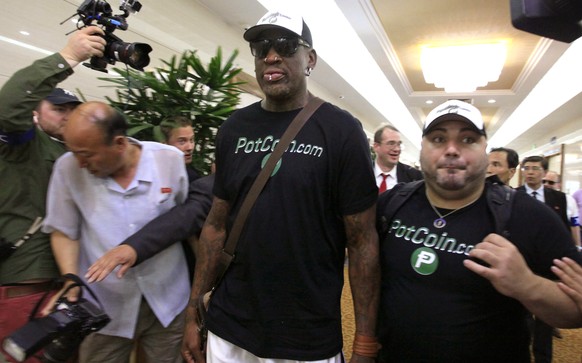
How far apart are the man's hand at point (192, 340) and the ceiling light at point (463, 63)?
5439 mm

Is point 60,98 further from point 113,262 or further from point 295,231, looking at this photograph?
point 295,231

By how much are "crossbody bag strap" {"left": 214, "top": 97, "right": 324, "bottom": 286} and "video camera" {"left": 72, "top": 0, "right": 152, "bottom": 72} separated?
95cm

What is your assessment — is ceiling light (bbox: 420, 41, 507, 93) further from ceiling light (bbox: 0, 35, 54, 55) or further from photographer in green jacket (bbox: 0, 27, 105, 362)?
photographer in green jacket (bbox: 0, 27, 105, 362)

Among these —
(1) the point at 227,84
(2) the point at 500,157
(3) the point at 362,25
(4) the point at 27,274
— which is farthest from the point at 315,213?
(3) the point at 362,25

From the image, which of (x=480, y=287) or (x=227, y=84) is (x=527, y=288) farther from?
(x=227, y=84)

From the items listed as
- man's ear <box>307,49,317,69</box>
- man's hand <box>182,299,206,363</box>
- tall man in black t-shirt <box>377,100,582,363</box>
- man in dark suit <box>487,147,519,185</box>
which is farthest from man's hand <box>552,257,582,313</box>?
man in dark suit <box>487,147,519,185</box>

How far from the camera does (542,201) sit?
2.59 m

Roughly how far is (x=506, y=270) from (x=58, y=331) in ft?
4.44

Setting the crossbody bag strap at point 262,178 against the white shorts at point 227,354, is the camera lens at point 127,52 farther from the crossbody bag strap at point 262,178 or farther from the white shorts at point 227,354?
the white shorts at point 227,354

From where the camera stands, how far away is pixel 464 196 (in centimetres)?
120

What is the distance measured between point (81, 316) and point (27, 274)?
44 centimetres

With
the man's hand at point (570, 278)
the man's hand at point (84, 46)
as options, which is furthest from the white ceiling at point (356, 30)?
the man's hand at point (570, 278)

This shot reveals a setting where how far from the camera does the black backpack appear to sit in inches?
43.4

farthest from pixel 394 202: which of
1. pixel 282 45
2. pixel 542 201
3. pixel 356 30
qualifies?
pixel 356 30
